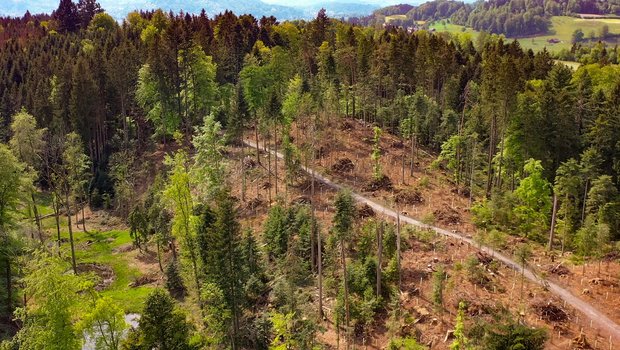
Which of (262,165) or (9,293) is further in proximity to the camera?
(262,165)

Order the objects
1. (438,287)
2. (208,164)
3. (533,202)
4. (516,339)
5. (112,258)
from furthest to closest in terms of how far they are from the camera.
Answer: (112,258) → (208,164) → (533,202) → (438,287) → (516,339)

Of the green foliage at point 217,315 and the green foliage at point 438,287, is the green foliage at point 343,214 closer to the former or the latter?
the green foliage at point 438,287

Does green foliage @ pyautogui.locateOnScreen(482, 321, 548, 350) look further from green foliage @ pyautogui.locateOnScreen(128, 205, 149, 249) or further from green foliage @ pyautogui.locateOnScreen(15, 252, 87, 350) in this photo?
green foliage @ pyautogui.locateOnScreen(128, 205, 149, 249)

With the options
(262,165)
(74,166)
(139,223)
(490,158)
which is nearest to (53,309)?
(139,223)

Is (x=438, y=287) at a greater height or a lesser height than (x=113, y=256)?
greater

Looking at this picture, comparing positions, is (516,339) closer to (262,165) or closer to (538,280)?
(538,280)

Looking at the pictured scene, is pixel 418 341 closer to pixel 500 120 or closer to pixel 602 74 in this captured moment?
pixel 500 120

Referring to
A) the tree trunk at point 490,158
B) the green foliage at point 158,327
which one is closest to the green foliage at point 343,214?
the green foliage at point 158,327

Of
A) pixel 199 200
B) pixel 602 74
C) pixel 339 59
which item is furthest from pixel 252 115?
pixel 602 74
